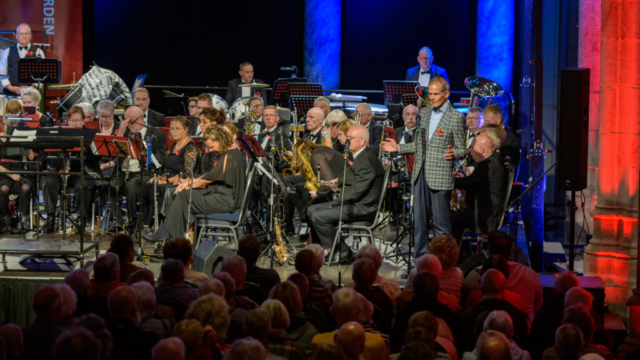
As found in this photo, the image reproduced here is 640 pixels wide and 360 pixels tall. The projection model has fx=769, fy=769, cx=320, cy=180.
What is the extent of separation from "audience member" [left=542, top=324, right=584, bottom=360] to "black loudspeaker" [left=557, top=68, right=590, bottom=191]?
114 inches

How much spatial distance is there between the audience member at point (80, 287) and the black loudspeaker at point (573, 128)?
401cm

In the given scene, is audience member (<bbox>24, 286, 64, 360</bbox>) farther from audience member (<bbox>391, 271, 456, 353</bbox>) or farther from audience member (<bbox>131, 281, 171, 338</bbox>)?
audience member (<bbox>391, 271, 456, 353</bbox>)

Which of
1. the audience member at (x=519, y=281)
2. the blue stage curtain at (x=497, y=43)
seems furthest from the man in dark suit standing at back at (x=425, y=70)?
the audience member at (x=519, y=281)

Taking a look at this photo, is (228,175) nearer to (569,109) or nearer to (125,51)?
(569,109)

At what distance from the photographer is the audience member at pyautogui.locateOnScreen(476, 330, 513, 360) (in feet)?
11.9

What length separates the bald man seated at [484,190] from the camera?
24.5 ft

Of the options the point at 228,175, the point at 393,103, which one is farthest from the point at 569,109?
the point at 393,103

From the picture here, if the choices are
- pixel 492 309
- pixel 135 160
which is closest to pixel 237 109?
pixel 135 160

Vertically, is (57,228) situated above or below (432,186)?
below

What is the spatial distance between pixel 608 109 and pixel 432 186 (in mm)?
1805

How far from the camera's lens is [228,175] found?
7.99 metres

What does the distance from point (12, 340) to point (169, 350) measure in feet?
3.07

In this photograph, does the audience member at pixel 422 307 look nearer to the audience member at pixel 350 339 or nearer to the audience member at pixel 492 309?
the audience member at pixel 492 309

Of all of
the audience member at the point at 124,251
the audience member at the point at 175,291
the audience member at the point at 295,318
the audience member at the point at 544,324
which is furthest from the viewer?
the audience member at the point at 124,251
